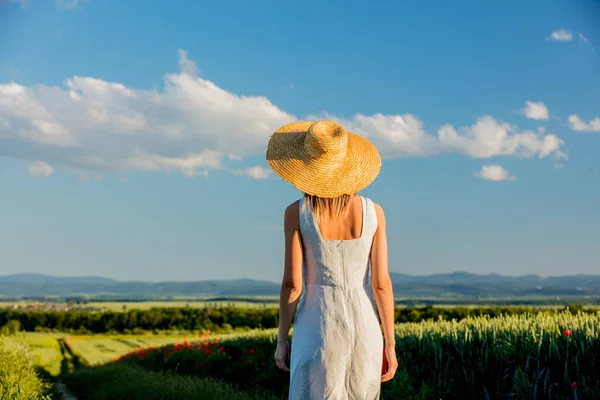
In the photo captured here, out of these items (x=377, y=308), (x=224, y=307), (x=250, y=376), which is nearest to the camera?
(x=377, y=308)

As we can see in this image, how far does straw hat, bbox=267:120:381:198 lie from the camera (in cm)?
362

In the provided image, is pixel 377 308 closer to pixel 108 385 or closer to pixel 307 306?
pixel 307 306

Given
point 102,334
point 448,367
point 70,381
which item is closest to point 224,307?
point 102,334

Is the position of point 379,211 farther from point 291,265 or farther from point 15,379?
point 15,379

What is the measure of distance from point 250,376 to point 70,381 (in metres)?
7.23

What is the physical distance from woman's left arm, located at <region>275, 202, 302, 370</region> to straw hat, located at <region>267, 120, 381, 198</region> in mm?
204

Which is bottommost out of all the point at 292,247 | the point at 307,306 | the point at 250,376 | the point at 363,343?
the point at 250,376

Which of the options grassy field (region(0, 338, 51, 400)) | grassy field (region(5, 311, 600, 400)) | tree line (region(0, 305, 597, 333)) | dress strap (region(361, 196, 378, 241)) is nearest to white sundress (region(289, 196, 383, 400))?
dress strap (region(361, 196, 378, 241))

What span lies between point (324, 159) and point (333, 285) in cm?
80

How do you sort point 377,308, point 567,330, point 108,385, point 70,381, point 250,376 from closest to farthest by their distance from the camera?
point 377,308
point 567,330
point 250,376
point 108,385
point 70,381

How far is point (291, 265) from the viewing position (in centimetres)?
348

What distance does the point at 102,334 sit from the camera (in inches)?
1086

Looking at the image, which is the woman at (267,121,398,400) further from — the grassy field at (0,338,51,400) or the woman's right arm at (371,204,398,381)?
the grassy field at (0,338,51,400)

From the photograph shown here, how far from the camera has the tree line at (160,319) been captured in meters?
23.5
